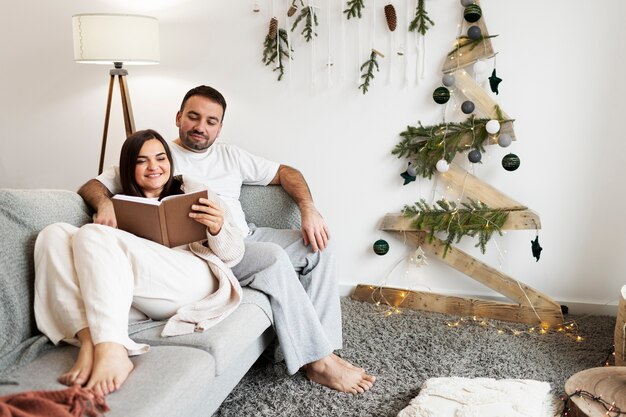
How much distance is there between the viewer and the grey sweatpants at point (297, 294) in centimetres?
209

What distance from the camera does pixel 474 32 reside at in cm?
271

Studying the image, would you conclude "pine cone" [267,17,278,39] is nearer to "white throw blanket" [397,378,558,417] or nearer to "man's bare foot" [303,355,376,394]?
"man's bare foot" [303,355,376,394]

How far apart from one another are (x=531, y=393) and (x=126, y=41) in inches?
86.4

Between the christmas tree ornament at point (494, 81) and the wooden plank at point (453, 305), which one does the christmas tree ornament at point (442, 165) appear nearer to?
the christmas tree ornament at point (494, 81)

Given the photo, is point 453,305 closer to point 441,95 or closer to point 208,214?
point 441,95

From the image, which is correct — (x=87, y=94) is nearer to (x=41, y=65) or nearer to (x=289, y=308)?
(x=41, y=65)

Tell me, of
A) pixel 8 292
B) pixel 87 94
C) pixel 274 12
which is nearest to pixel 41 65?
pixel 87 94

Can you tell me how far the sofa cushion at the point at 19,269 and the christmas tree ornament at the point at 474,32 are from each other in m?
1.83

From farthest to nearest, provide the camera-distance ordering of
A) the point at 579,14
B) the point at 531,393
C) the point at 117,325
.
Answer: the point at 579,14, the point at 531,393, the point at 117,325

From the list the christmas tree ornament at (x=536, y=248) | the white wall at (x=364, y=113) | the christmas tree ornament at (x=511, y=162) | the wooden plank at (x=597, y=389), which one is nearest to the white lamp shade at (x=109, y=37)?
the white wall at (x=364, y=113)

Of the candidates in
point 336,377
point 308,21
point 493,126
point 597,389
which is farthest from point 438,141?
point 597,389

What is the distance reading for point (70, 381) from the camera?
150 cm

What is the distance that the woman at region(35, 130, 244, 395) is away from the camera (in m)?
1.60

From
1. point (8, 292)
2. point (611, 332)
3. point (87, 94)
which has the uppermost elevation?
point (87, 94)
